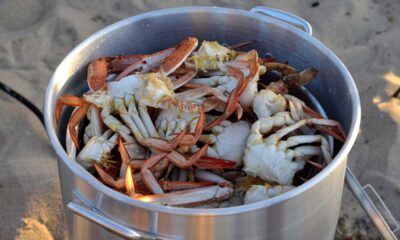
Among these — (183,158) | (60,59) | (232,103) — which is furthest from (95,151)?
(60,59)

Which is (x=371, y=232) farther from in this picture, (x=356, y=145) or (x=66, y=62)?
(x=66, y=62)

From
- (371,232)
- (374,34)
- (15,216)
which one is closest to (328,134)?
(371,232)

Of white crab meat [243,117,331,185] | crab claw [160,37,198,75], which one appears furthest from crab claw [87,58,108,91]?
white crab meat [243,117,331,185]

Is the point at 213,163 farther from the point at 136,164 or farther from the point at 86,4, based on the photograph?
the point at 86,4

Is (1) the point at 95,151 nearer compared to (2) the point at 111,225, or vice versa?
(2) the point at 111,225

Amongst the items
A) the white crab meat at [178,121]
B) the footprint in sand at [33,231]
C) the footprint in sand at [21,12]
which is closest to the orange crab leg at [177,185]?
the white crab meat at [178,121]
